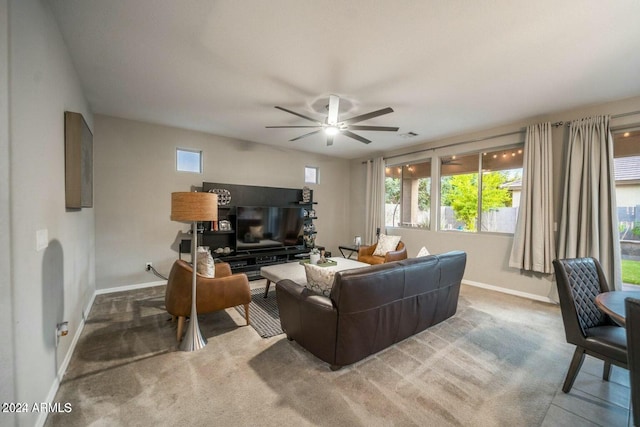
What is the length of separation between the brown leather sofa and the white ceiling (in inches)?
77.3

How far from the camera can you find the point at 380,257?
4902mm

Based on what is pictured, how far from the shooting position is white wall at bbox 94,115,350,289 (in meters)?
3.96

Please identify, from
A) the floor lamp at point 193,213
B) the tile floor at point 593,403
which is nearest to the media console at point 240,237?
the floor lamp at point 193,213

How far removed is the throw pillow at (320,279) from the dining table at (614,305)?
174 cm

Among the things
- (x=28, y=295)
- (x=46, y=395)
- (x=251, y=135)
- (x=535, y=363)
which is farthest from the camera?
(x=251, y=135)

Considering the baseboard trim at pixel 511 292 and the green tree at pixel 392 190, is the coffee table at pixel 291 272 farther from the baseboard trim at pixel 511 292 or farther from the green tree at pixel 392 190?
the green tree at pixel 392 190

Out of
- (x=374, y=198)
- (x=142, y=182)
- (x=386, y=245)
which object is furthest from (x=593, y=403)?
(x=142, y=182)

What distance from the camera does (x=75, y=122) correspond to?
7.52 feet

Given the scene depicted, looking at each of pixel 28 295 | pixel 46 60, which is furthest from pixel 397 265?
pixel 46 60

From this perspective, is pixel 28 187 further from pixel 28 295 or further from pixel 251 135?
pixel 251 135

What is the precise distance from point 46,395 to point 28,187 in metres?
1.37

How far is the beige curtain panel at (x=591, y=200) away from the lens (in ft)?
10.6

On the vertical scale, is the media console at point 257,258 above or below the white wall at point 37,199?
below

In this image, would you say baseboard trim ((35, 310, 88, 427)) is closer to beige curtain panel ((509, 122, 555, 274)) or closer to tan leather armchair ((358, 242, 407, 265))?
tan leather armchair ((358, 242, 407, 265))
